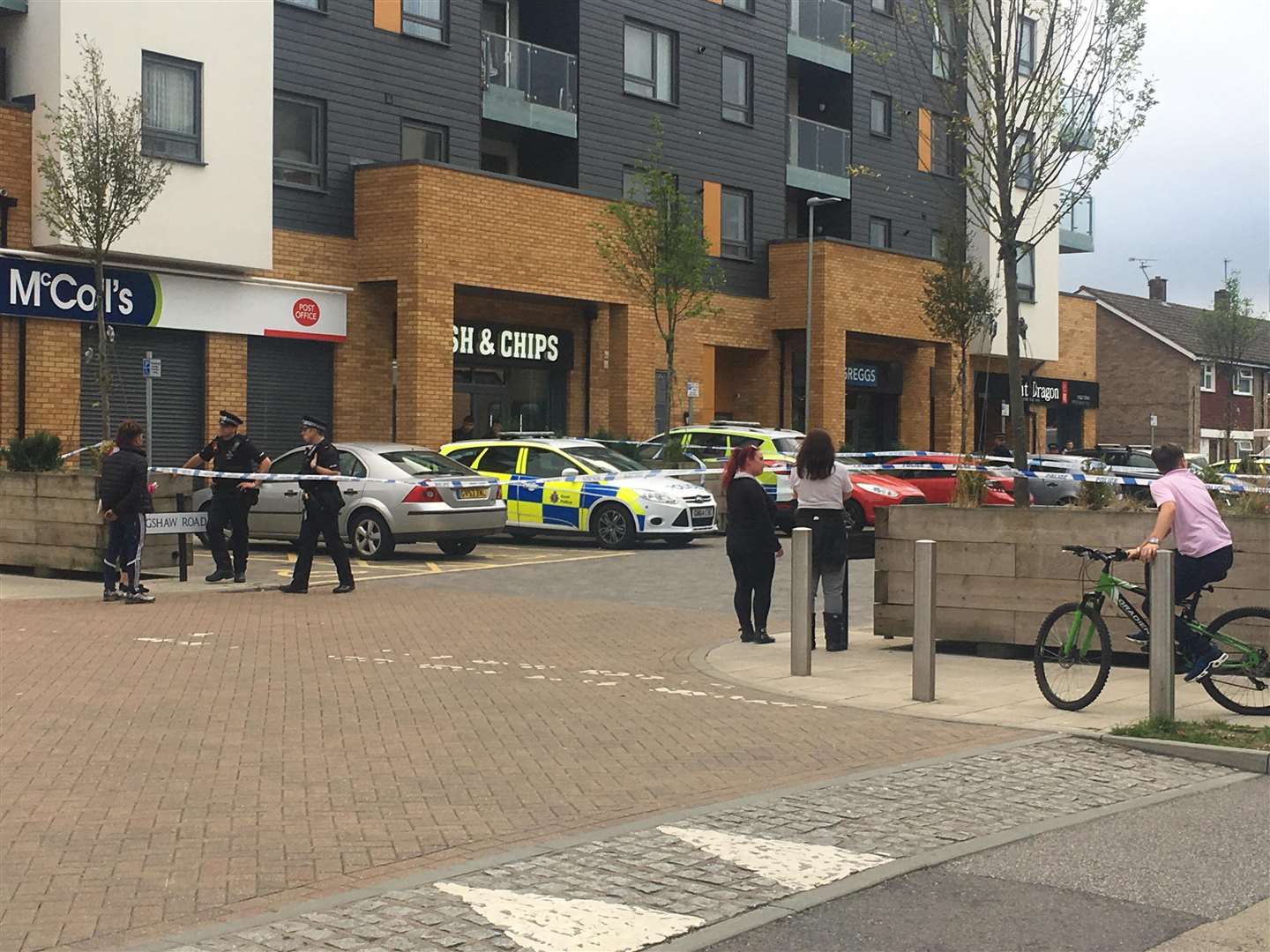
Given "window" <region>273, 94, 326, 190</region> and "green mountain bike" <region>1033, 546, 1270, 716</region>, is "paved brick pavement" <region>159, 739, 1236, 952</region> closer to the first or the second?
"green mountain bike" <region>1033, 546, 1270, 716</region>

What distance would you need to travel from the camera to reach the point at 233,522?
17500 mm

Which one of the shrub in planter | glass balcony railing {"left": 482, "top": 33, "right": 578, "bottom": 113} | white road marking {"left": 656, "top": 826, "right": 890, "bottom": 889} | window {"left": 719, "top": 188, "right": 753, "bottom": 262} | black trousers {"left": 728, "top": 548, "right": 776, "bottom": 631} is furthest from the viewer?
window {"left": 719, "top": 188, "right": 753, "bottom": 262}

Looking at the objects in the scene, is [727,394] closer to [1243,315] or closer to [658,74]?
[658,74]

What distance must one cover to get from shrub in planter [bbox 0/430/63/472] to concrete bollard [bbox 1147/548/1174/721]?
13.3 meters

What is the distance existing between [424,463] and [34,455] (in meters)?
4.59

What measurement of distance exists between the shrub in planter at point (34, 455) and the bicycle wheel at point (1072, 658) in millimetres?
12424

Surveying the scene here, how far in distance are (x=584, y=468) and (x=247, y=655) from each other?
1083cm

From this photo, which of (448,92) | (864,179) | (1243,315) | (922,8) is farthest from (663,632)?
(1243,315)

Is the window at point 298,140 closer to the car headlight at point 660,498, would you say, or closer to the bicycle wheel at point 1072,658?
the car headlight at point 660,498

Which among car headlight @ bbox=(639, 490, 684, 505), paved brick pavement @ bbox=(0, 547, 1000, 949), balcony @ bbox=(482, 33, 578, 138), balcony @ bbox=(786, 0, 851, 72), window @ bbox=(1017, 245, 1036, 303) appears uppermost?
balcony @ bbox=(786, 0, 851, 72)

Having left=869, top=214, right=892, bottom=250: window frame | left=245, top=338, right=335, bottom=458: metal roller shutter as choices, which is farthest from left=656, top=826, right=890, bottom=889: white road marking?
left=869, top=214, right=892, bottom=250: window frame

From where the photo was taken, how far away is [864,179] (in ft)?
135

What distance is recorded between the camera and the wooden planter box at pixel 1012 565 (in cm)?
1158

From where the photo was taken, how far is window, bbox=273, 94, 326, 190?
27609mm
